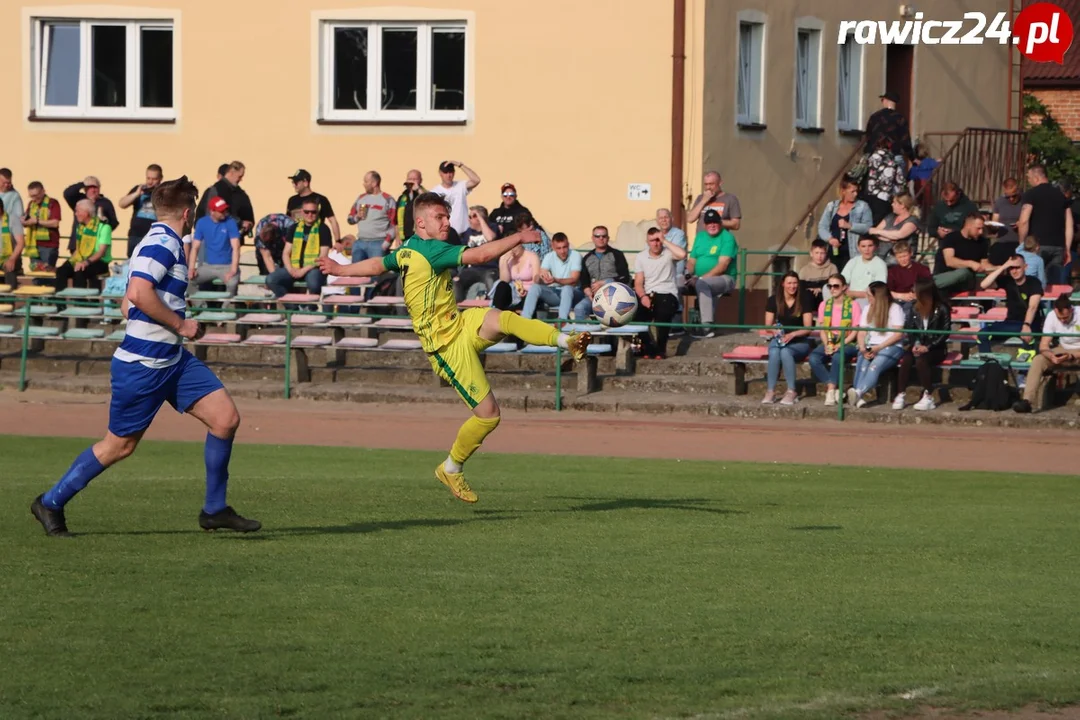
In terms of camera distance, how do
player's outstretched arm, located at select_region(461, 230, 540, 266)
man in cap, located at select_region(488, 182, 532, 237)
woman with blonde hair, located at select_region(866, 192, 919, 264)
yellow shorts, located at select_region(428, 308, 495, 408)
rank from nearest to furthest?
player's outstretched arm, located at select_region(461, 230, 540, 266) < yellow shorts, located at select_region(428, 308, 495, 408) < woman with blonde hair, located at select_region(866, 192, 919, 264) < man in cap, located at select_region(488, 182, 532, 237)

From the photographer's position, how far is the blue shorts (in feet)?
29.4

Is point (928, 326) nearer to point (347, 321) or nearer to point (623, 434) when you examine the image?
point (623, 434)

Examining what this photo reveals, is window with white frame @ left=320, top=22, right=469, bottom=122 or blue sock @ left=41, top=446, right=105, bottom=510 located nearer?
blue sock @ left=41, top=446, right=105, bottom=510

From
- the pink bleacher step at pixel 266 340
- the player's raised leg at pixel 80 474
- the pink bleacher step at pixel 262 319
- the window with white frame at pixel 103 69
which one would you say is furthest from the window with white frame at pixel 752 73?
the player's raised leg at pixel 80 474

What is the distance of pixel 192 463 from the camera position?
49.4ft

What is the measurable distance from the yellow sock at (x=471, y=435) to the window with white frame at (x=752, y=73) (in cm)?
1462

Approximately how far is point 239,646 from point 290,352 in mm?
15051

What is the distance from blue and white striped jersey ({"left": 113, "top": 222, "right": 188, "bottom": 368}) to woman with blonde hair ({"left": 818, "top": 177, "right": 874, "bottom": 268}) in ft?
47.6

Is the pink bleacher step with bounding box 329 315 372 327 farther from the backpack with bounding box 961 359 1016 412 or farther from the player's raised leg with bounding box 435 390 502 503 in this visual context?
the player's raised leg with bounding box 435 390 502 503

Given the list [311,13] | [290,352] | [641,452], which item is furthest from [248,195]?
[641,452]

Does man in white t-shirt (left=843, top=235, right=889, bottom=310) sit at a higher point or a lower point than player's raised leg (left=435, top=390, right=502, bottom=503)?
higher

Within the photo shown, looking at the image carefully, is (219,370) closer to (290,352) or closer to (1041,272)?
(290,352)

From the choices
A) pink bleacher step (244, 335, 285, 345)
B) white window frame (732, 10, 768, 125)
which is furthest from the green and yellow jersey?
white window frame (732, 10, 768, 125)

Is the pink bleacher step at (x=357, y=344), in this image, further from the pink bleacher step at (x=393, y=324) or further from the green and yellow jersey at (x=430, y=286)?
the green and yellow jersey at (x=430, y=286)
